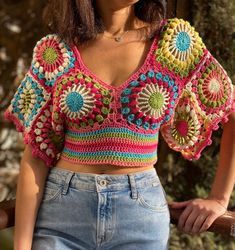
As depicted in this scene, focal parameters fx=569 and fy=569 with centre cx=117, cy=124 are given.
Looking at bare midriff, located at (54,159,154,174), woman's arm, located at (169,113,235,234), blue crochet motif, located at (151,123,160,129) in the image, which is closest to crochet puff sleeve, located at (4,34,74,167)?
bare midriff, located at (54,159,154,174)

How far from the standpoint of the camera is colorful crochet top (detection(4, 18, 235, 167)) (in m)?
1.26

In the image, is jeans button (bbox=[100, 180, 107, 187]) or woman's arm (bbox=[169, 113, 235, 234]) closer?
jeans button (bbox=[100, 180, 107, 187])

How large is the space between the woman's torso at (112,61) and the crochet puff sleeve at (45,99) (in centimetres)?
4

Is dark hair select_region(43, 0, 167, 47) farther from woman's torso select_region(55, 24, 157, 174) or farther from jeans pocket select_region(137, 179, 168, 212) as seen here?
jeans pocket select_region(137, 179, 168, 212)

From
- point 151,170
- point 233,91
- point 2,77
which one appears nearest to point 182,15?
point 233,91

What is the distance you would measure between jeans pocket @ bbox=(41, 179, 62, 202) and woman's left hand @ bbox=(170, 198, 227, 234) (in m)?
0.31

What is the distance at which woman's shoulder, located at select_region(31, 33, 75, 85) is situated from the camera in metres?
1.31

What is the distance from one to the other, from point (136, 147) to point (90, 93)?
16cm

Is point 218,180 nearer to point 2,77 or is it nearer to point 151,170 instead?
point 151,170

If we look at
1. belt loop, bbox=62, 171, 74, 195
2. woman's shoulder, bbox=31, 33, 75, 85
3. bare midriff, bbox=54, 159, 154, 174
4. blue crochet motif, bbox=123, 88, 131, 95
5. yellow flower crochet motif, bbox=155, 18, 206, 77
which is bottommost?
belt loop, bbox=62, 171, 74, 195

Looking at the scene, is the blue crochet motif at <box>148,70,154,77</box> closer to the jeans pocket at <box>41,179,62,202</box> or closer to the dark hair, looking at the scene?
the dark hair

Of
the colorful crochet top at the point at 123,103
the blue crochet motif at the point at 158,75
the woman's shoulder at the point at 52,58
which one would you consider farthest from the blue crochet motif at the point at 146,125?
the woman's shoulder at the point at 52,58

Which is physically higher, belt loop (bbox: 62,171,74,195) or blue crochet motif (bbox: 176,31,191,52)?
blue crochet motif (bbox: 176,31,191,52)

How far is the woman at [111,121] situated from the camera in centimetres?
125
